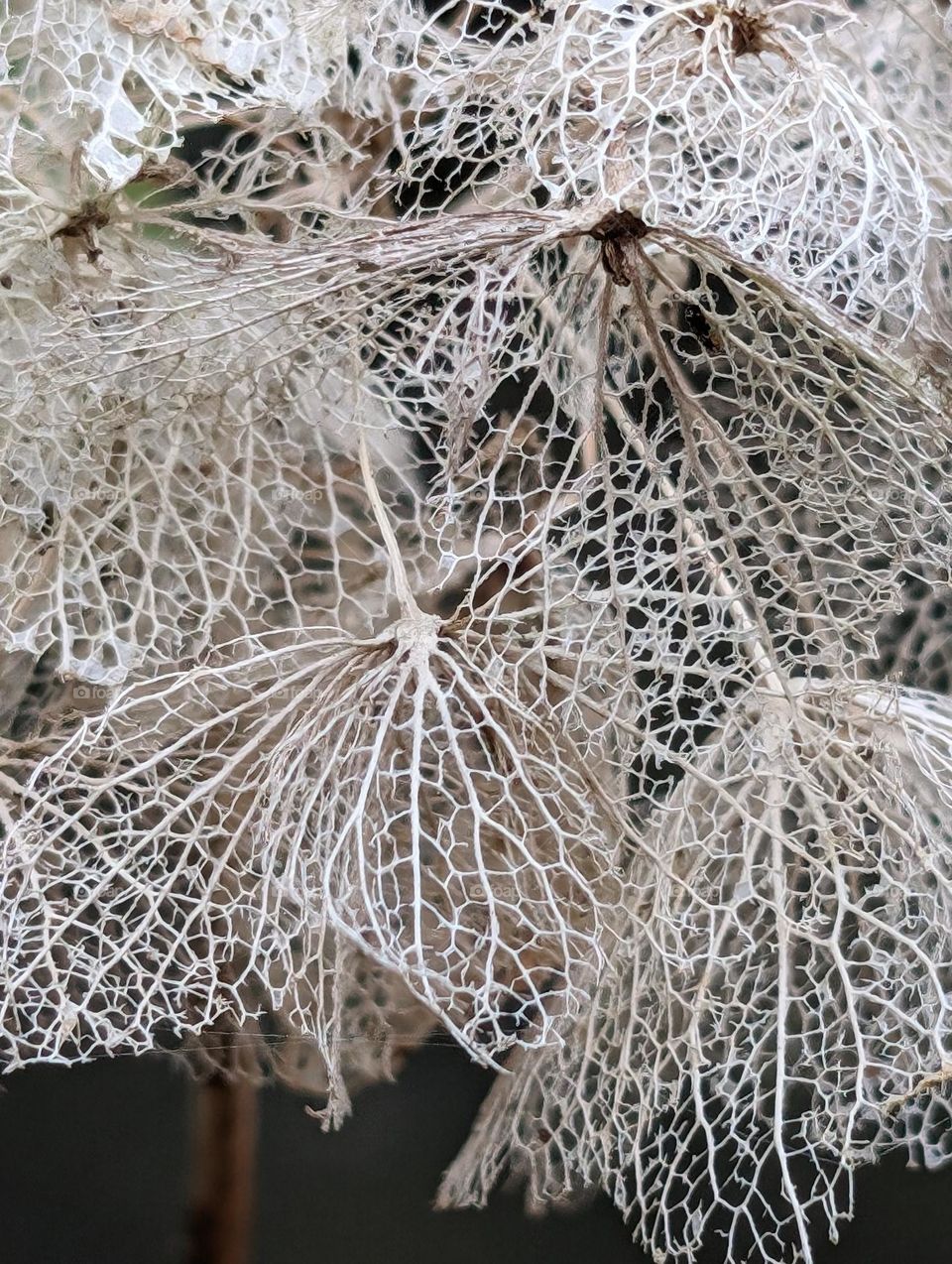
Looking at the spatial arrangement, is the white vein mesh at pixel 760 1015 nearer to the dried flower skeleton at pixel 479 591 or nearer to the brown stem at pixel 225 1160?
the dried flower skeleton at pixel 479 591

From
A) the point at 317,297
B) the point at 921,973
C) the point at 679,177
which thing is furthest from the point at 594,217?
the point at 921,973

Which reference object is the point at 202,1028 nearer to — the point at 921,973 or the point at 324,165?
the point at 921,973

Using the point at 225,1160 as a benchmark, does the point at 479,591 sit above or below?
above

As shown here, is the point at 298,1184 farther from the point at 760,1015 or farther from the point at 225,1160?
the point at 760,1015

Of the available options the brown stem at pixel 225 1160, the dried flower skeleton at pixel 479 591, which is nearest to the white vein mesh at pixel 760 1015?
the dried flower skeleton at pixel 479 591

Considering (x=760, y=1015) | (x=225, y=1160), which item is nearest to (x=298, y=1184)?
(x=225, y=1160)

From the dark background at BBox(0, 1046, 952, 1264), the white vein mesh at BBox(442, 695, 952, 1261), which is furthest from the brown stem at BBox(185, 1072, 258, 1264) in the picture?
the white vein mesh at BBox(442, 695, 952, 1261)
